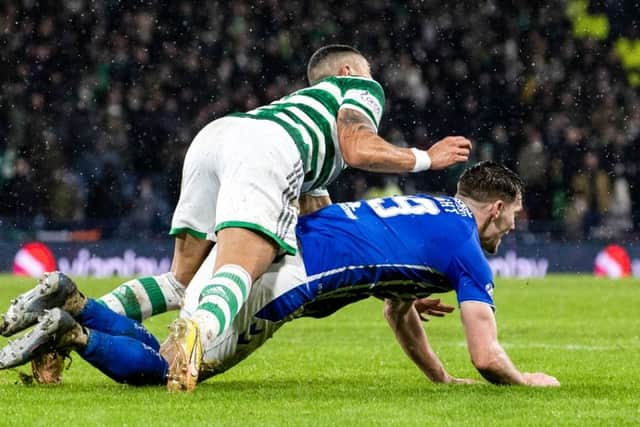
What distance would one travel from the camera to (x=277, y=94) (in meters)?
20.2

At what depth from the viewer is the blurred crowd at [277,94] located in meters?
18.7

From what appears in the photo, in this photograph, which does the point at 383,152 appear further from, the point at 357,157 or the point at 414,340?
the point at 414,340

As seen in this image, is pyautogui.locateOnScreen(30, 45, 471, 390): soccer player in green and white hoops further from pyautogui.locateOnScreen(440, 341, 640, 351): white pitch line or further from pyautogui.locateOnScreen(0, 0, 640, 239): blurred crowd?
pyautogui.locateOnScreen(0, 0, 640, 239): blurred crowd

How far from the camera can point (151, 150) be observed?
19141mm

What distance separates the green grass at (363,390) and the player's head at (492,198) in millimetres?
731

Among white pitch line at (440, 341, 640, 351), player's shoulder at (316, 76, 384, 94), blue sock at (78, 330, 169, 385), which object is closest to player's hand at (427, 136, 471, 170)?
player's shoulder at (316, 76, 384, 94)

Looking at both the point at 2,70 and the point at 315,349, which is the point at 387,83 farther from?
the point at 315,349

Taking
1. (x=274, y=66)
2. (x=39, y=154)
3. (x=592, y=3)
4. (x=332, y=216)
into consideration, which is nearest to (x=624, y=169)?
(x=592, y=3)

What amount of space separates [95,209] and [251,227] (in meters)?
13.4

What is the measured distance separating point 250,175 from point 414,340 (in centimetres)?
121

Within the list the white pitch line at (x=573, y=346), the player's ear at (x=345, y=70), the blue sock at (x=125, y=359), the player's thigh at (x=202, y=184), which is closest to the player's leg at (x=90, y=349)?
the blue sock at (x=125, y=359)

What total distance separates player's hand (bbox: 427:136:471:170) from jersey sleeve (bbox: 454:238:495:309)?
38cm

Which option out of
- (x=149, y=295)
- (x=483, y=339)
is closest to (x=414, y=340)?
(x=483, y=339)

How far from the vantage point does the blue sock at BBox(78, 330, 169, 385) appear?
18.4 ft
